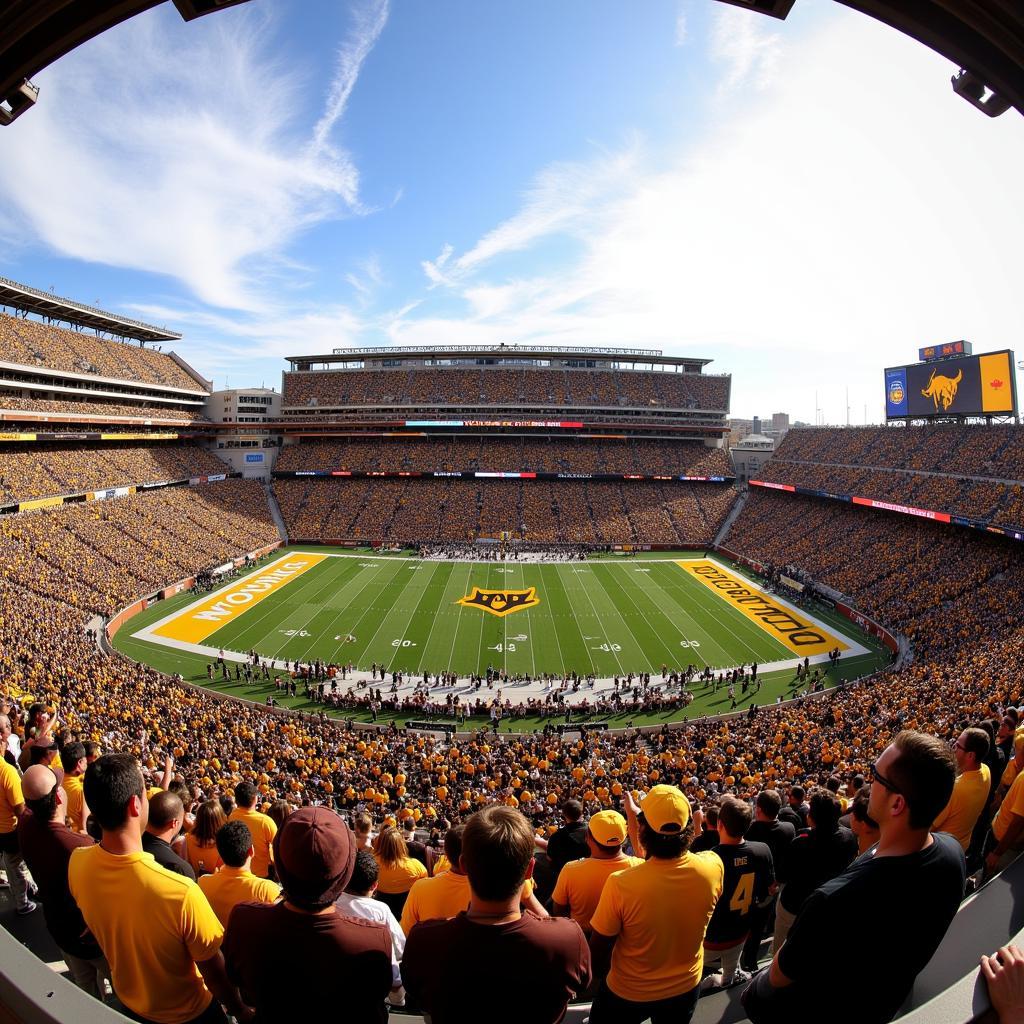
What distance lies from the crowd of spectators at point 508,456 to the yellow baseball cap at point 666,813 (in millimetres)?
58727

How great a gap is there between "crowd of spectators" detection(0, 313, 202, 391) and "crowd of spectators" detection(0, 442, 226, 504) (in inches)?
268

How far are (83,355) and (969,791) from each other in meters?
66.6

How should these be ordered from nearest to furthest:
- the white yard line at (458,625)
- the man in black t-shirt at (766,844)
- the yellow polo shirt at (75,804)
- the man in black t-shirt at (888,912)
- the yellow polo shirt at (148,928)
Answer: the man in black t-shirt at (888,912), the yellow polo shirt at (148,928), the man in black t-shirt at (766,844), the yellow polo shirt at (75,804), the white yard line at (458,625)

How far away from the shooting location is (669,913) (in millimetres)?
2988

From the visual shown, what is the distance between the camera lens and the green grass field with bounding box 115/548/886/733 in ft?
89.7

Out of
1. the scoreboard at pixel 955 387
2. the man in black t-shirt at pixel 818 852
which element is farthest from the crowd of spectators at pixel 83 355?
the scoreboard at pixel 955 387

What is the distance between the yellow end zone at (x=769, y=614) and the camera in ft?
96.8

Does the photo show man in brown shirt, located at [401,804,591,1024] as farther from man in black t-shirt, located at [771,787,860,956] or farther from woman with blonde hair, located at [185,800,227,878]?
woman with blonde hair, located at [185,800,227,878]

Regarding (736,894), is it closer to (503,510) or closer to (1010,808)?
(1010,808)

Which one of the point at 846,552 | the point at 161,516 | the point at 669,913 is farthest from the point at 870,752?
the point at 161,516

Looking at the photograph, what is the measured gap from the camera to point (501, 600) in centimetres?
3634

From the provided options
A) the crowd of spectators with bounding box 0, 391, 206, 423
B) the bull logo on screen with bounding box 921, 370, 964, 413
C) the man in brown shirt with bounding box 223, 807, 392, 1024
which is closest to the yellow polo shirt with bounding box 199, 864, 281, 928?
the man in brown shirt with bounding box 223, 807, 392, 1024

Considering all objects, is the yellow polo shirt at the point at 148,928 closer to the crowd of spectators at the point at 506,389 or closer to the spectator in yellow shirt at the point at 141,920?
the spectator in yellow shirt at the point at 141,920

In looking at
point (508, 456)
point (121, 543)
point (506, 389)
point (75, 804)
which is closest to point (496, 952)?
point (75, 804)
